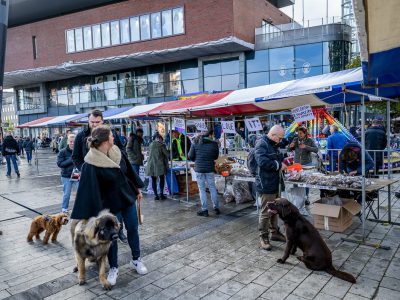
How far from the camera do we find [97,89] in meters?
32.1

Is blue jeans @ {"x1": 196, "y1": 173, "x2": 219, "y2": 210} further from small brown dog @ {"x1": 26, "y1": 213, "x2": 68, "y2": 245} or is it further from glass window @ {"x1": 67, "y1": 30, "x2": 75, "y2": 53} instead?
glass window @ {"x1": 67, "y1": 30, "x2": 75, "y2": 53}

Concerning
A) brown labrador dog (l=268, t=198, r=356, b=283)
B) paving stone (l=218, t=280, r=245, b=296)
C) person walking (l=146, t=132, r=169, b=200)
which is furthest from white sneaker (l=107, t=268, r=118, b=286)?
person walking (l=146, t=132, r=169, b=200)

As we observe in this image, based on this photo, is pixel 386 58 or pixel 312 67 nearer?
pixel 386 58

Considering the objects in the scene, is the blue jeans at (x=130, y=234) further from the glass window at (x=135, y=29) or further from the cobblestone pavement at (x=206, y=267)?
the glass window at (x=135, y=29)

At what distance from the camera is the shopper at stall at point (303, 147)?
7.09m

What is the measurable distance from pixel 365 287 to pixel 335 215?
6.09 ft

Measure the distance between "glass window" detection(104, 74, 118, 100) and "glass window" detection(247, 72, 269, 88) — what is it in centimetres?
1370

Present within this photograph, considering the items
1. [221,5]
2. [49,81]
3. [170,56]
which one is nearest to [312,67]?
[221,5]

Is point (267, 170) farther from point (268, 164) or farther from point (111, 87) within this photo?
point (111, 87)

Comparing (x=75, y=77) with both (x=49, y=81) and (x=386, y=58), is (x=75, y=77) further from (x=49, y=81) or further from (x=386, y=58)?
(x=386, y=58)

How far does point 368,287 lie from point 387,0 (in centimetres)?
299

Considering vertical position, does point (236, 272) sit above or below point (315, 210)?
below

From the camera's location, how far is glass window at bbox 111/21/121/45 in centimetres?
2764

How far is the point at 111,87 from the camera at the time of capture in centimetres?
3123
